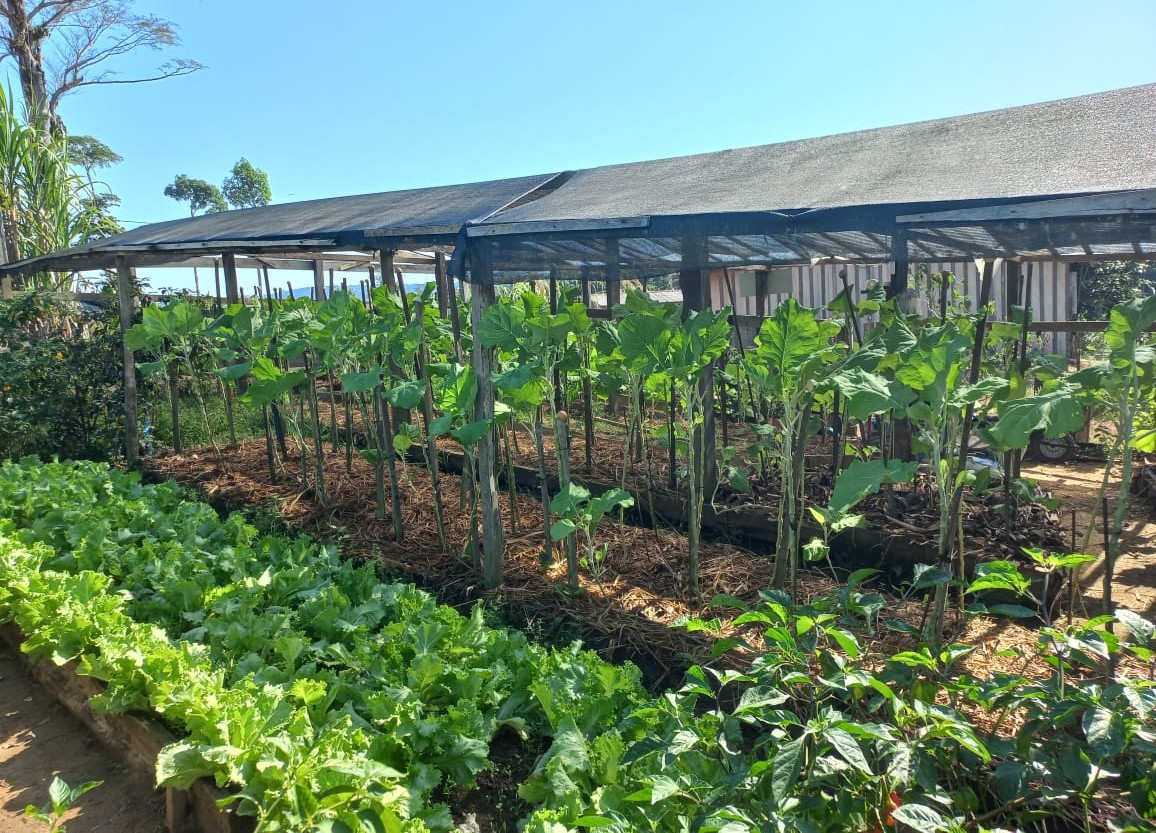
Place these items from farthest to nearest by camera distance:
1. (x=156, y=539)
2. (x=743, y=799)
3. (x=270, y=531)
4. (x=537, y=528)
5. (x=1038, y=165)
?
(x=270, y=531)
(x=537, y=528)
(x=156, y=539)
(x=1038, y=165)
(x=743, y=799)

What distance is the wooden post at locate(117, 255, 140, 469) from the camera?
688 cm

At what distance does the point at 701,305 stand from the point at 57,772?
3.50 meters

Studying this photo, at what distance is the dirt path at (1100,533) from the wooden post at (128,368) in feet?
23.6

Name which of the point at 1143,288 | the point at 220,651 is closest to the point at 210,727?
the point at 220,651

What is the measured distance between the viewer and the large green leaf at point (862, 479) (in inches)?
93.4

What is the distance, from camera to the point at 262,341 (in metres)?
5.38

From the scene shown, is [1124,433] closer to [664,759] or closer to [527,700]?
[664,759]

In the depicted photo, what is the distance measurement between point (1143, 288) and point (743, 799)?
12.6 m

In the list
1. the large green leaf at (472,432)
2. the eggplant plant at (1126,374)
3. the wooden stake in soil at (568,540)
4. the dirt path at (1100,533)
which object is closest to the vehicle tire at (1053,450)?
the dirt path at (1100,533)

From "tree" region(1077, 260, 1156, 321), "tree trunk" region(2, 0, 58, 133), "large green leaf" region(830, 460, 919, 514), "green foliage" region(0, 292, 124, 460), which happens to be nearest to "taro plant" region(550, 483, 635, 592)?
"large green leaf" region(830, 460, 919, 514)

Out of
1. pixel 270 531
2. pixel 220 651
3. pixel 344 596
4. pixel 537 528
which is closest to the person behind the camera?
pixel 220 651

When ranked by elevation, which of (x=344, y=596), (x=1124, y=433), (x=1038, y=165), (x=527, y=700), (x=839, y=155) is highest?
(x=839, y=155)

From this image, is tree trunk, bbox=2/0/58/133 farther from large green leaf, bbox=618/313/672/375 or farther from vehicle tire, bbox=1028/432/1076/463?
vehicle tire, bbox=1028/432/1076/463

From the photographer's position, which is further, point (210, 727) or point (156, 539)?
point (156, 539)
